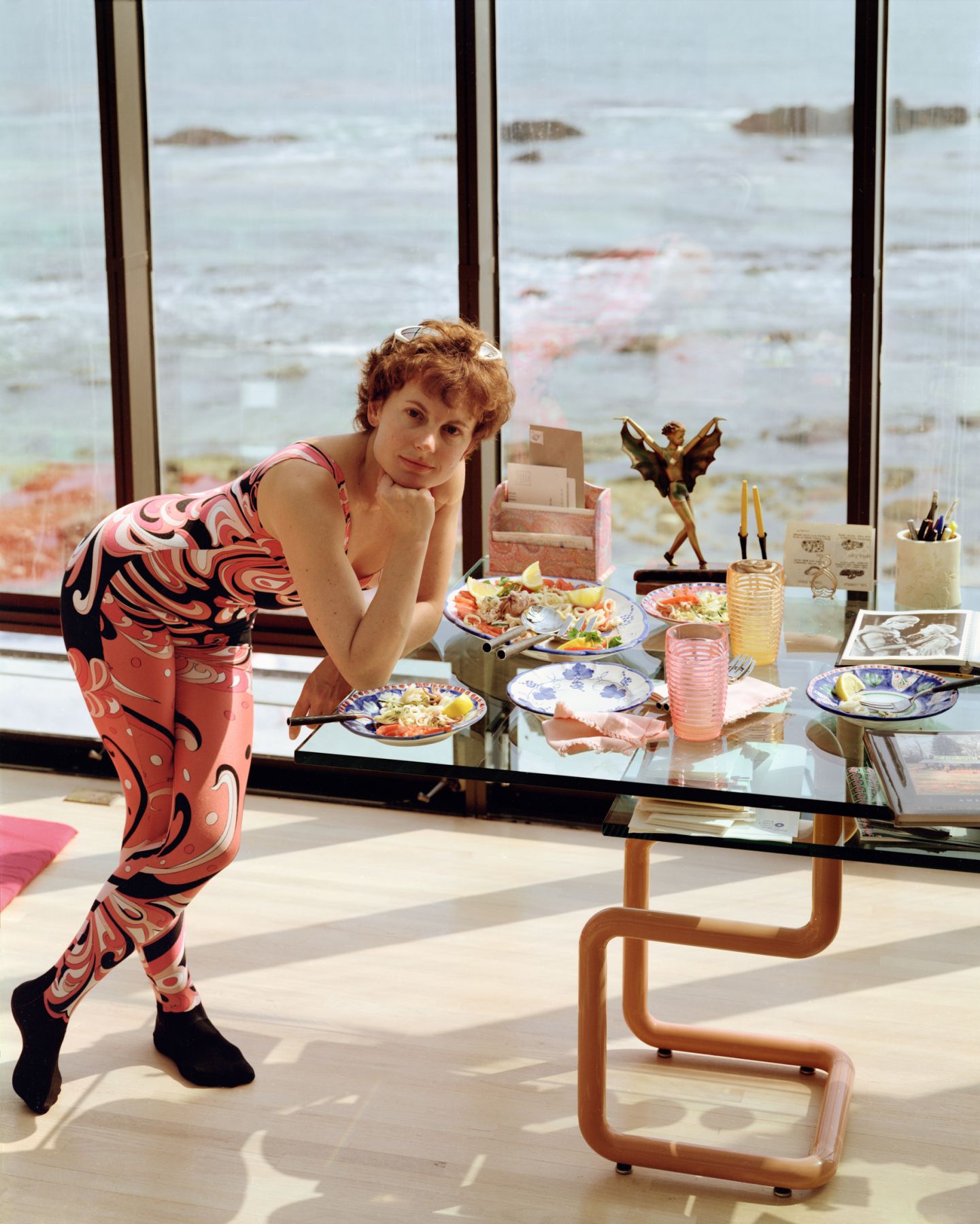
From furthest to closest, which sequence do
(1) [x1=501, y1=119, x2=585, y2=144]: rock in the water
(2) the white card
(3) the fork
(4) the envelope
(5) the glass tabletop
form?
(1) [x1=501, y1=119, x2=585, y2=144]: rock in the water → (4) the envelope → (2) the white card → (3) the fork → (5) the glass tabletop

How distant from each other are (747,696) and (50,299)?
248cm

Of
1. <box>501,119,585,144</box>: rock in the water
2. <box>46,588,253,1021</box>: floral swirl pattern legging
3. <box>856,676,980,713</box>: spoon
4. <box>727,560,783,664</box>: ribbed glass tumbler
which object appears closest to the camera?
<box>856,676,980,713</box>: spoon

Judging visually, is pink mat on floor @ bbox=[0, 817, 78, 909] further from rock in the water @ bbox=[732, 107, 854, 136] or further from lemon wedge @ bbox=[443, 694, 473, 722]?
rock in the water @ bbox=[732, 107, 854, 136]

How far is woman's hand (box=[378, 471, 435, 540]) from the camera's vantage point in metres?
2.06

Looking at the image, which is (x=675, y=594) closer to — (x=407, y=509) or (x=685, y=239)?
(x=407, y=509)

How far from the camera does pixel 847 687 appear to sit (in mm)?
2043

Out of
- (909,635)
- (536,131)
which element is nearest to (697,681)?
(909,635)

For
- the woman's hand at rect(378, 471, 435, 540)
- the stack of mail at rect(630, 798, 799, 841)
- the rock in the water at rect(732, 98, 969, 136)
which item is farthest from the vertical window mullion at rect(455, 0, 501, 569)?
the stack of mail at rect(630, 798, 799, 841)

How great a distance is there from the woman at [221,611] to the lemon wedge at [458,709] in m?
0.11

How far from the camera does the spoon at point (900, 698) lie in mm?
2016

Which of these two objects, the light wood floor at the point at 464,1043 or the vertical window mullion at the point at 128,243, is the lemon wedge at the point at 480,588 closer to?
the light wood floor at the point at 464,1043

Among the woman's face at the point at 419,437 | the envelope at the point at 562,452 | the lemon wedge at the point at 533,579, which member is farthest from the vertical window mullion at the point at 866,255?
the woman's face at the point at 419,437

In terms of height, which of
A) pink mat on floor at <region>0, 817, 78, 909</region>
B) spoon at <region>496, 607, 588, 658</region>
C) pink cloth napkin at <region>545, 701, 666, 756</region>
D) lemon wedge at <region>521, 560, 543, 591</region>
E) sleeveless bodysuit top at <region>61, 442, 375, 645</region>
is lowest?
pink mat on floor at <region>0, 817, 78, 909</region>

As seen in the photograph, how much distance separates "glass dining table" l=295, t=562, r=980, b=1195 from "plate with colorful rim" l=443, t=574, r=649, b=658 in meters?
0.02
